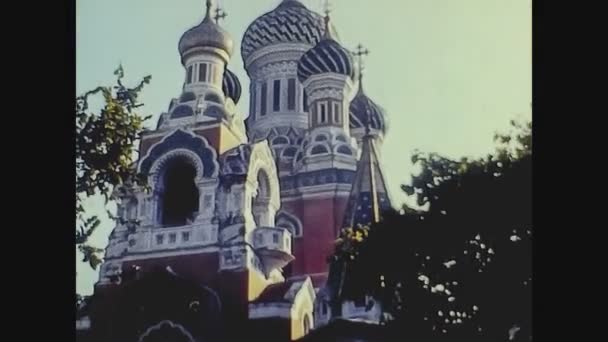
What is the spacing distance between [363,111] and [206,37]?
190 cm

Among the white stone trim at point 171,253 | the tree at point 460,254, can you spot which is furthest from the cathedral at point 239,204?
the tree at point 460,254

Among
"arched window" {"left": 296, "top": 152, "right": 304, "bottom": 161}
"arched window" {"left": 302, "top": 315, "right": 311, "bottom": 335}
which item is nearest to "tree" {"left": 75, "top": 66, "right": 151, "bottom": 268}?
"arched window" {"left": 302, "top": 315, "right": 311, "bottom": 335}

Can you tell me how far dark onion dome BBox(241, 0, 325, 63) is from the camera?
985 centimetres

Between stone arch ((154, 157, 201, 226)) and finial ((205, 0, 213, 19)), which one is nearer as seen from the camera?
stone arch ((154, 157, 201, 226))

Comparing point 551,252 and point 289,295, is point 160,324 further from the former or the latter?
point 551,252

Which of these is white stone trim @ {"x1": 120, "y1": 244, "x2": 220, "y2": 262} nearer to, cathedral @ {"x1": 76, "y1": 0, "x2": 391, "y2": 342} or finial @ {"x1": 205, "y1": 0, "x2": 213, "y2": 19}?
cathedral @ {"x1": 76, "y1": 0, "x2": 391, "y2": 342}

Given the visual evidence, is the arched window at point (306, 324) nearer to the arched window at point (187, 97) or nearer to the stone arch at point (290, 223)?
the stone arch at point (290, 223)

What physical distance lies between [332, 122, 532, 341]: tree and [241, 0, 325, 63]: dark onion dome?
3.92m

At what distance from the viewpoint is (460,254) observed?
5.86 metres

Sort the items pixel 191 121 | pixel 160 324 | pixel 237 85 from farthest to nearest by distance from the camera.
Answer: pixel 237 85, pixel 191 121, pixel 160 324

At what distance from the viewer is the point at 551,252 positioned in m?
4.00
